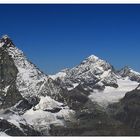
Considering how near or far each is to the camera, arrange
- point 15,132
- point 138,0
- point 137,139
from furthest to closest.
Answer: point 15,132 < point 138,0 < point 137,139

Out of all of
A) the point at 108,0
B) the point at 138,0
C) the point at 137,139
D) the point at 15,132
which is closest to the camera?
the point at 137,139

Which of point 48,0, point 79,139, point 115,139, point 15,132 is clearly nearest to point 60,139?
point 79,139

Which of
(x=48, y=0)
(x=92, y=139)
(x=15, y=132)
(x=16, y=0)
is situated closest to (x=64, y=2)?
(x=48, y=0)

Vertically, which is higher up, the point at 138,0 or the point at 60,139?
the point at 138,0

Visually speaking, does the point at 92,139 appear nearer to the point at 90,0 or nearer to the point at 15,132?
the point at 90,0

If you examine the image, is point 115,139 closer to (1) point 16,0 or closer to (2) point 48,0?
(2) point 48,0

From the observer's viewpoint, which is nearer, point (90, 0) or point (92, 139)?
point (92, 139)

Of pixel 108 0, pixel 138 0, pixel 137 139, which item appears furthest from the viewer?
pixel 138 0

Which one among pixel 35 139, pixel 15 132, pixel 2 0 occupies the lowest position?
pixel 15 132

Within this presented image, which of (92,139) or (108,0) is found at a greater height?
(108,0)
